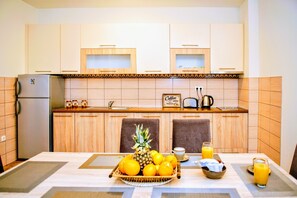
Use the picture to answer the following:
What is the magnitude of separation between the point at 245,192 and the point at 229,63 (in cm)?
291

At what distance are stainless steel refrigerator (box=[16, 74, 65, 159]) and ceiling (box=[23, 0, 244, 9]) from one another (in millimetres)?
1150

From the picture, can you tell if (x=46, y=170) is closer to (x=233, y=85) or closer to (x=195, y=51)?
(x=195, y=51)

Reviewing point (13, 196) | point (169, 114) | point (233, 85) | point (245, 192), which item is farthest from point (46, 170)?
point (233, 85)

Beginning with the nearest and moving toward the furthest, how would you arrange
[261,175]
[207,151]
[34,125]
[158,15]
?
[261,175] < [207,151] < [34,125] < [158,15]

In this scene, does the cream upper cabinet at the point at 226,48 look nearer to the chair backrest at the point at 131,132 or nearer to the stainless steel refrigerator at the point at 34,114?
the chair backrest at the point at 131,132

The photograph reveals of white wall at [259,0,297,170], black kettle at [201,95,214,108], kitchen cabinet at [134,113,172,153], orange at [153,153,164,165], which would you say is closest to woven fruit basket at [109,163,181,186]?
orange at [153,153,164,165]

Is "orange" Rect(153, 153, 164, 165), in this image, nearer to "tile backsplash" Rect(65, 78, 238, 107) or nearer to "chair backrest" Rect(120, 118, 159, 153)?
"chair backrest" Rect(120, 118, 159, 153)

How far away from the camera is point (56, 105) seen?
159 inches

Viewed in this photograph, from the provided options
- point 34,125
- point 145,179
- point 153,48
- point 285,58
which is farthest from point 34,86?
point 285,58

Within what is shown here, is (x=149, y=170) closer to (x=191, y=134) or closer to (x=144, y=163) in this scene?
(x=144, y=163)

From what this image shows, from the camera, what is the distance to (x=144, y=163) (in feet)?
4.77

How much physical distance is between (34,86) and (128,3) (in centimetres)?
184

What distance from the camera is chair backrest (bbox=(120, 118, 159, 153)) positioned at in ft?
7.66

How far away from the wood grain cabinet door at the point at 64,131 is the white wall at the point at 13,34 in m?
0.92
